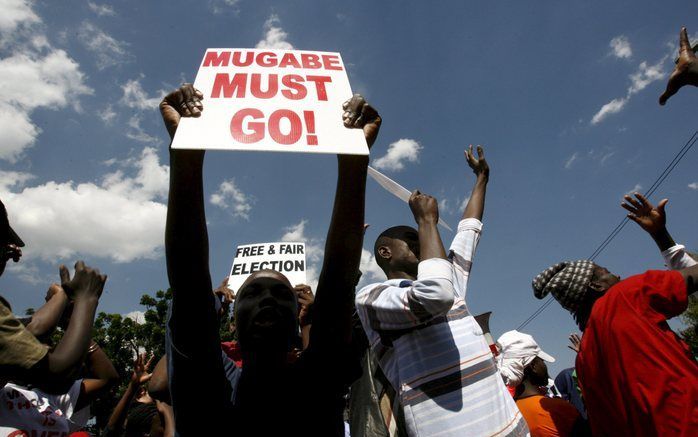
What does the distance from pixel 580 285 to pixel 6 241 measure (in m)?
3.14

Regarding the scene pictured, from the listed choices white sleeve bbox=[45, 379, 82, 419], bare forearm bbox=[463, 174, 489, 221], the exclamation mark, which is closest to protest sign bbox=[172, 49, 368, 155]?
the exclamation mark

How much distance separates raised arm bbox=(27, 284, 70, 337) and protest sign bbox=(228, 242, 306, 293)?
2.57m

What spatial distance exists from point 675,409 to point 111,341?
31.5 m

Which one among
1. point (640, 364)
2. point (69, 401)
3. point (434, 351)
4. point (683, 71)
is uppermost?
point (683, 71)

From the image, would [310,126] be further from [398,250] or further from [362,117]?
[398,250]

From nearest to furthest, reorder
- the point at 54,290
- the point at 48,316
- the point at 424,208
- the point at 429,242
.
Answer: the point at 429,242
the point at 424,208
the point at 48,316
the point at 54,290

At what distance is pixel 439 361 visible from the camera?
195cm

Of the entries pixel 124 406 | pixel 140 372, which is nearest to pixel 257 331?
pixel 140 372

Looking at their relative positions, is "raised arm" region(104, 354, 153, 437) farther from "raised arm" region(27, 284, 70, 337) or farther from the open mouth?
the open mouth

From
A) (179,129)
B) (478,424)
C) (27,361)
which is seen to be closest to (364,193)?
(179,129)

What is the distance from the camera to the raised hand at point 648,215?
10.1 ft

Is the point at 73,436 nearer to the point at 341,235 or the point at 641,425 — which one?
the point at 341,235

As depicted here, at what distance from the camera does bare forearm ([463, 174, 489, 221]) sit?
2.95 m

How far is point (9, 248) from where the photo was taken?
1.99 meters
